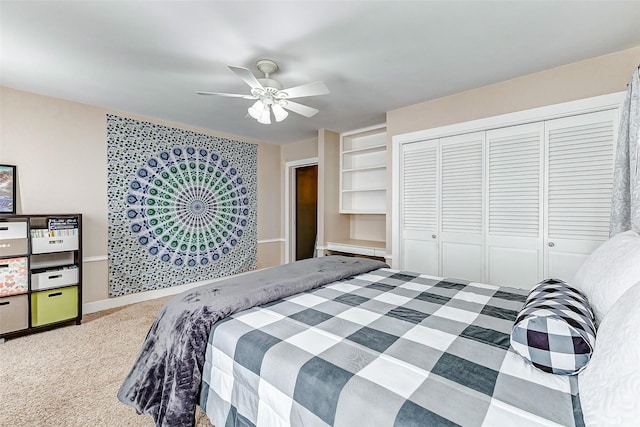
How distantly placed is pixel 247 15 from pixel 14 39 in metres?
1.73

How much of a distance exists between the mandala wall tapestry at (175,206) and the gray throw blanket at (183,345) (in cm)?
246

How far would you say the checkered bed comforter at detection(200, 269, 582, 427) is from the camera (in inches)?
29.7

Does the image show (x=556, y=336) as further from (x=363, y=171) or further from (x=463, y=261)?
(x=363, y=171)

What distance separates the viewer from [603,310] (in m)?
1.05

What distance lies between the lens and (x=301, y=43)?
2.01m

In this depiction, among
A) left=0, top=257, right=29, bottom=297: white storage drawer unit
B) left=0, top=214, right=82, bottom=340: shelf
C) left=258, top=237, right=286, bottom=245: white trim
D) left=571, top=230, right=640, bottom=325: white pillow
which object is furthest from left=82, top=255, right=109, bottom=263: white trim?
left=571, top=230, right=640, bottom=325: white pillow

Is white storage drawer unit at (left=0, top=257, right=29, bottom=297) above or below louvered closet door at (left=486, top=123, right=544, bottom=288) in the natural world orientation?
below

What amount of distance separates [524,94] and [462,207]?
1.17 metres

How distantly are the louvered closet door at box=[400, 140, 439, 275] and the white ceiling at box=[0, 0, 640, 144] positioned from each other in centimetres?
64

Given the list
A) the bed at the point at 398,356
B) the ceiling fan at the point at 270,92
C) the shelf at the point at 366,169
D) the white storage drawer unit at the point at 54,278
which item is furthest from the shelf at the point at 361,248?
the white storage drawer unit at the point at 54,278

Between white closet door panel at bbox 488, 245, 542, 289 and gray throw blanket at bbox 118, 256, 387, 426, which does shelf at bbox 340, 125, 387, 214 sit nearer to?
white closet door panel at bbox 488, 245, 542, 289

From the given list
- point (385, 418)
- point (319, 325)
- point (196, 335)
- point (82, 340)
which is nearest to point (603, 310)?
point (385, 418)

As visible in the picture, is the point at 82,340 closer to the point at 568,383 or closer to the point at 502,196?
the point at 568,383

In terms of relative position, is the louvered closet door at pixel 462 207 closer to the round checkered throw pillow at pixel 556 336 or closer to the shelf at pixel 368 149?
the shelf at pixel 368 149
